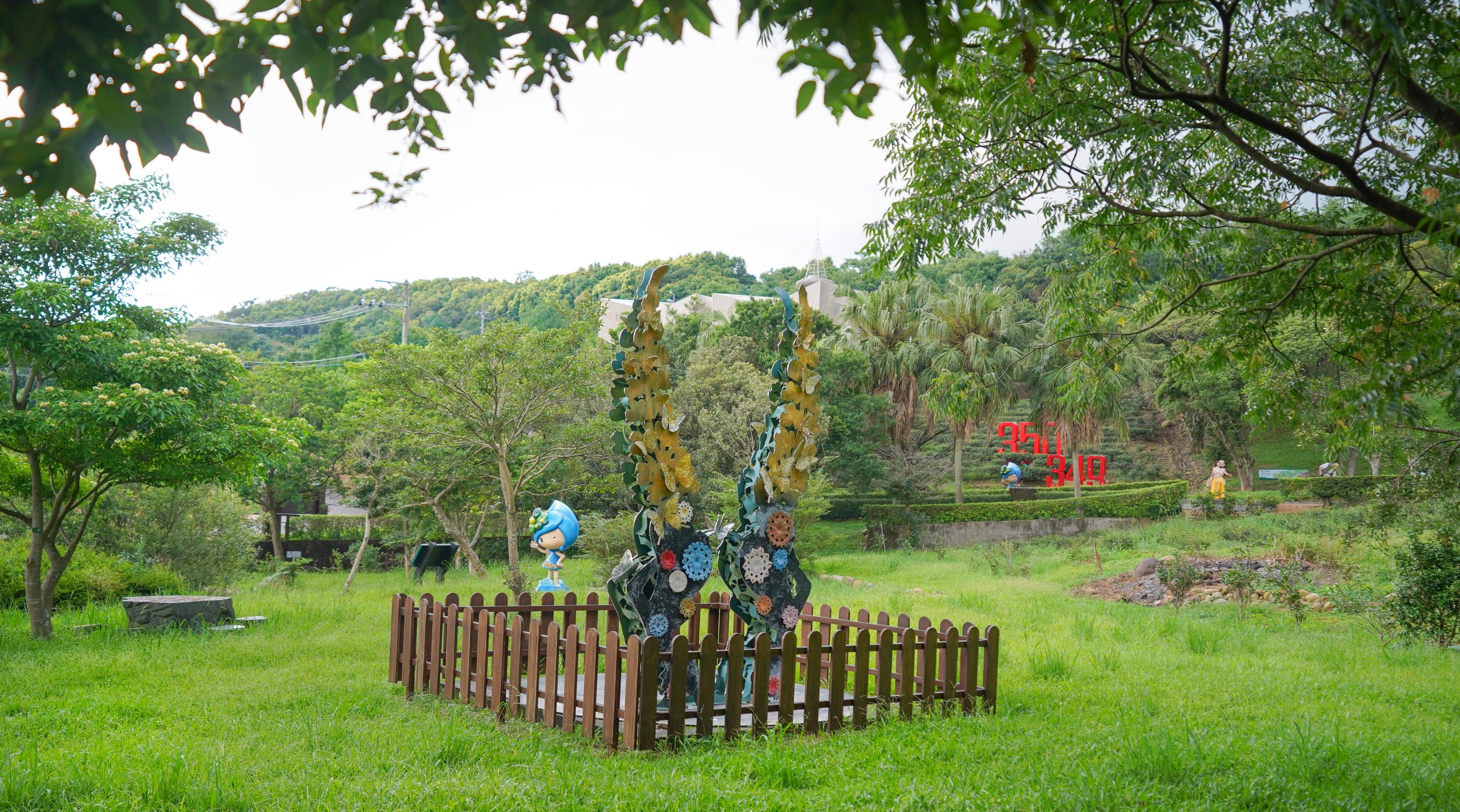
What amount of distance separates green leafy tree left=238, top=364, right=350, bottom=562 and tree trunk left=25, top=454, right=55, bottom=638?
34.0 ft

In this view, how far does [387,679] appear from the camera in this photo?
7.50 meters

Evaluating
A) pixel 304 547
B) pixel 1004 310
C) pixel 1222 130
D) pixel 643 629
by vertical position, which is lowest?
pixel 304 547

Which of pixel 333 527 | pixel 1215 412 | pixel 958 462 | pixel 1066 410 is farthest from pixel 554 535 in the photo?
pixel 1215 412

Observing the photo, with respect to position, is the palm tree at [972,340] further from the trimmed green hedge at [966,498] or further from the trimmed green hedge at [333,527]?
the trimmed green hedge at [333,527]

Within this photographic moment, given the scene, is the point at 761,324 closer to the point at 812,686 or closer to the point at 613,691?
the point at 812,686

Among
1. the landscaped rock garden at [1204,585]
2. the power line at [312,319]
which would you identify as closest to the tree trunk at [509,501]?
the landscaped rock garden at [1204,585]

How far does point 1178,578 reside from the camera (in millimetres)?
12883

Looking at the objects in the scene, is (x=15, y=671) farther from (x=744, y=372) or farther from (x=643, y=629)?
(x=744, y=372)

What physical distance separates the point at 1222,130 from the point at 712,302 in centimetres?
3207

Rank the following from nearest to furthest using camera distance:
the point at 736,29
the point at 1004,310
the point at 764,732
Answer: the point at 736,29 → the point at 764,732 → the point at 1004,310

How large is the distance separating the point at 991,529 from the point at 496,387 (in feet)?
54.2

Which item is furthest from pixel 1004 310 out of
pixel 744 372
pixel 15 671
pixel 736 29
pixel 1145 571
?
pixel 736 29

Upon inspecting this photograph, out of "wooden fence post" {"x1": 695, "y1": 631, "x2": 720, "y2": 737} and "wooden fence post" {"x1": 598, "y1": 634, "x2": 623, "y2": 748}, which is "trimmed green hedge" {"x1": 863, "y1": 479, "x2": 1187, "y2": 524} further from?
"wooden fence post" {"x1": 598, "y1": 634, "x2": 623, "y2": 748}

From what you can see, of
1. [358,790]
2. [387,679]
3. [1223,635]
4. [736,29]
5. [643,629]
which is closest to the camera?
[736,29]
